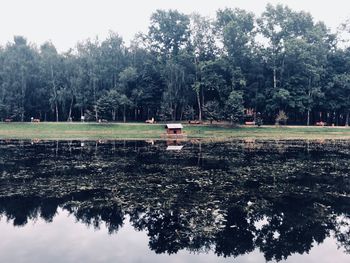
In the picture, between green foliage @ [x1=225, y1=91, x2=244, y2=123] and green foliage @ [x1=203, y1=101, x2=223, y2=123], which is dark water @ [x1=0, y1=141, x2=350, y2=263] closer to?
green foliage @ [x1=225, y1=91, x2=244, y2=123]

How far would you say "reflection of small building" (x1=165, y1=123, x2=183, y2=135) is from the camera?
187 feet

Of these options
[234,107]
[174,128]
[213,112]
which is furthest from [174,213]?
[213,112]

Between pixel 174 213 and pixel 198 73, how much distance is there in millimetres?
61282

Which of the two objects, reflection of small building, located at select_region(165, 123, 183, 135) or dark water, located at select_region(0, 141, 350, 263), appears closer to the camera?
dark water, located at select_region(0, 141, 350, 263)

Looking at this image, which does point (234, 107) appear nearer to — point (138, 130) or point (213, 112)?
point (213, 112)

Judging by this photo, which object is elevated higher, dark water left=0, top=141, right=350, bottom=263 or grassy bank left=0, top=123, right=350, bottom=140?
grassy bank left=0, top=123, right=350, bottom=140

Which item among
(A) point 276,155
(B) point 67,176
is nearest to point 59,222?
(B) point 67,176

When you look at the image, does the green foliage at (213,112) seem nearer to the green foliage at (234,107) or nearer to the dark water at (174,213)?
the green foliage at (234,107)

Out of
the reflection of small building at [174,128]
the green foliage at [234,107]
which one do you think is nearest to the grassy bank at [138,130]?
the reflection of small building at [174,128]

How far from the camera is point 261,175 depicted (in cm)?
2309

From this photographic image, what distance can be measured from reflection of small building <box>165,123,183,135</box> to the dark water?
30.2 meters

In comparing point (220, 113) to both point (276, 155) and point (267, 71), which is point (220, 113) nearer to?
point (267, 71)

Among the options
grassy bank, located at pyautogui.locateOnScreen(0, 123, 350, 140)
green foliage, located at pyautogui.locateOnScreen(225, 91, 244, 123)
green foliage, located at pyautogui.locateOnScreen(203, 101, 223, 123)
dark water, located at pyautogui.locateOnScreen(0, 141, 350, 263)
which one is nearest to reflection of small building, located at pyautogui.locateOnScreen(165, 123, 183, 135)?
grassy bank, located at pyautogui.locateOnScreen(0, 123, 350, 140)

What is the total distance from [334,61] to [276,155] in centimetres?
5267
